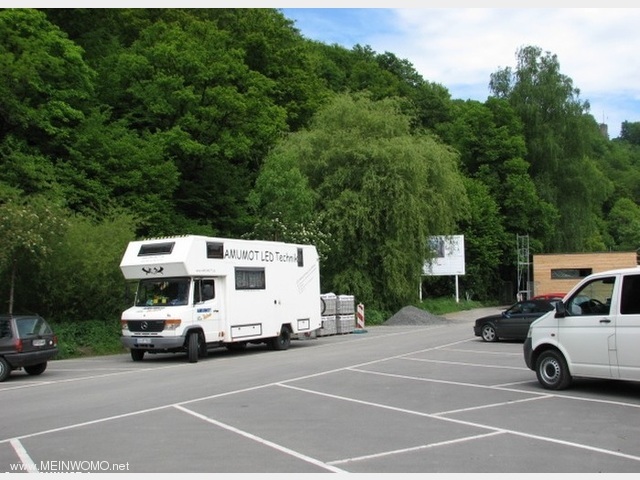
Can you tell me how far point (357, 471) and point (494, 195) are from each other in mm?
63241

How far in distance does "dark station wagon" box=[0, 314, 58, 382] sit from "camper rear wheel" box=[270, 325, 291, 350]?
7.84 meters

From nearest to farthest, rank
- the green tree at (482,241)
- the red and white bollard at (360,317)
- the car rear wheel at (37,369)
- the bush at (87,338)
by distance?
1. the car rear wheel at (37,369)
2. the bush at (87,338)
3. the red and white bollard at (360,317)
4. the green tree at (482,241)

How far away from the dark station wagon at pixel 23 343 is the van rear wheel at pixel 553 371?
38.6 ft

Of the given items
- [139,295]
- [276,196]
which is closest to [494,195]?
[276,196]

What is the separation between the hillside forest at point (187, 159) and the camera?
925 inches

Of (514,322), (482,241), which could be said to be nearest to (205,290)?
(514,322)

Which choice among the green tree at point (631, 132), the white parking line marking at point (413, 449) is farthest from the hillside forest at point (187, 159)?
the green tree at point (631, 132)

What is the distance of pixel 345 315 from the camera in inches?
1220

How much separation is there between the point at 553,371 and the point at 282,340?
12458mm

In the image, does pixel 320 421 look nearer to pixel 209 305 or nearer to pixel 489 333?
pixel 209 305

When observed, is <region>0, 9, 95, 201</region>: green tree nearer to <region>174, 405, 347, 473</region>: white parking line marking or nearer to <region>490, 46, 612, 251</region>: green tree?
<region>174, 405, 347, 473</region>: white parking line marking

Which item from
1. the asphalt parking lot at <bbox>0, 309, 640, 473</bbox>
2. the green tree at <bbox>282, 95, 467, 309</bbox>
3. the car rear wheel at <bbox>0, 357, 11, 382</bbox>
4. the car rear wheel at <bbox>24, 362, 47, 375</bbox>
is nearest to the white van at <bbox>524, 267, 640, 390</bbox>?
the asphalt parking lot at <bbox>0, 309, 640, 473</bbox>

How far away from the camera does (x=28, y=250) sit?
20.7 meters

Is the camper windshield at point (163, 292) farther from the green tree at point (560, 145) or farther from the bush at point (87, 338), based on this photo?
the green tree at point (560, 145)
